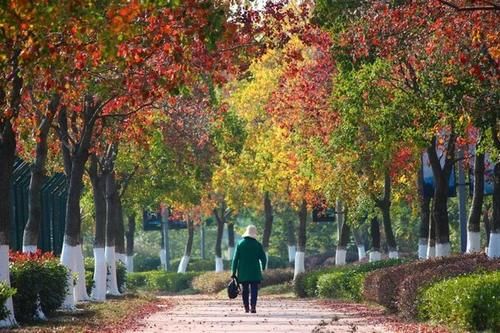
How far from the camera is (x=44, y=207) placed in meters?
55.3

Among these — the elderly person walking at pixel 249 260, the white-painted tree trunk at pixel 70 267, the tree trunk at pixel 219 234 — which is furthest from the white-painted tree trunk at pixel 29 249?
the tree trunk at pixel 219 234

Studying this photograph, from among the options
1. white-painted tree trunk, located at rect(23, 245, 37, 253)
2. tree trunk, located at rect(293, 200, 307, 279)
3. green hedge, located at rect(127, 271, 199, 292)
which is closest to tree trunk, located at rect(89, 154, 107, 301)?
white-painted tree trunk, located at rect(23, 245, 37, 253)

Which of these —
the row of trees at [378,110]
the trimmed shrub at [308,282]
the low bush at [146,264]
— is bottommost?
the trimmed shrub at [308,282]

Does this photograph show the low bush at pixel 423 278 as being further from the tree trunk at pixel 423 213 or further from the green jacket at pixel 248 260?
the tree trunk at pixel 423 213

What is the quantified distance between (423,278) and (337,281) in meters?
16.4

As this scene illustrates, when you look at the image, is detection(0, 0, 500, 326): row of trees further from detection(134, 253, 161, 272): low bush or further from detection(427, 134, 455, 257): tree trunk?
detection(134, 253, 161, 272): low bush

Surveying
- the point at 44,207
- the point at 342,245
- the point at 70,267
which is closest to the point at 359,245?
the point at 342,245

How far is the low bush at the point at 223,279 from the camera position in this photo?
60.7 m

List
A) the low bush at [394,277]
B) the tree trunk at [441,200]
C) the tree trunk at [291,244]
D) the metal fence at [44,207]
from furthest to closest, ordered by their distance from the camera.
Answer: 1. the tree trunk at [291,244]
2. the metal fence at [44,207]
3. the tree trunk at [441,200]
4. the low bush at [394,277]

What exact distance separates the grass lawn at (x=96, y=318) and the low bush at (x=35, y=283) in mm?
383

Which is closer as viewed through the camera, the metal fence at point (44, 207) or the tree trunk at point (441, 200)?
the tree trunk at point (441, 200)

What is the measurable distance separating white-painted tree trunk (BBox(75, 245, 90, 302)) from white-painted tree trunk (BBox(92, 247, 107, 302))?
5.02 ft

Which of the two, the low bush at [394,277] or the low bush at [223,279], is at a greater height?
the low bush at [223,279]

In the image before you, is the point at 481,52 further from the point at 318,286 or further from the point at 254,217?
the point at 254,217
